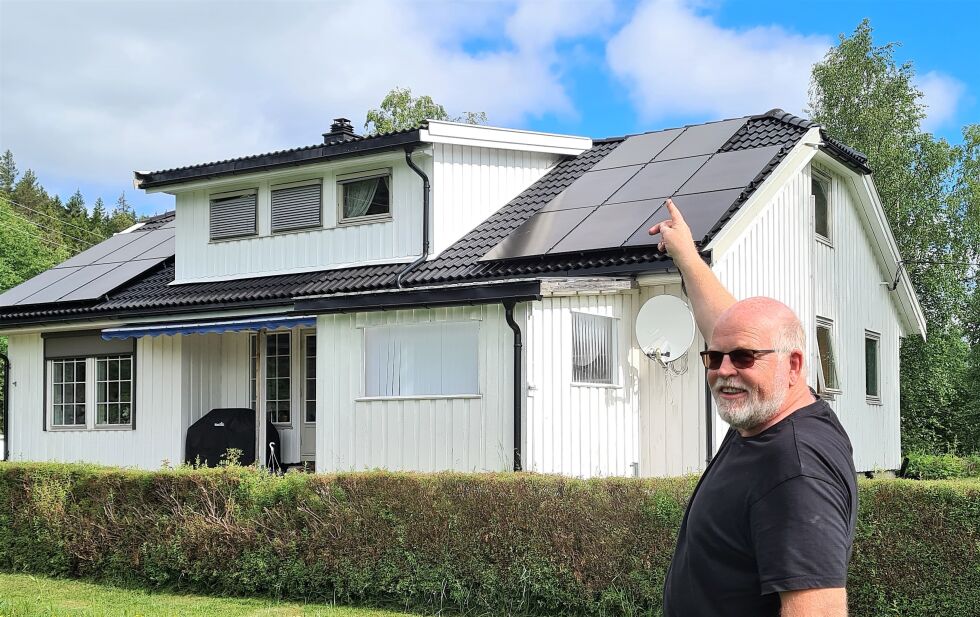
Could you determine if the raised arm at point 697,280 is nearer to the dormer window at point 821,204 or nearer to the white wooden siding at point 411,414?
the white wooden siding at point 411,414

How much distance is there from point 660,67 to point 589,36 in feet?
32.2

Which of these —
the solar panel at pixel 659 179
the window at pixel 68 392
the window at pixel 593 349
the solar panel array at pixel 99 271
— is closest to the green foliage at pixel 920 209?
the solar panel at pixel 659 179

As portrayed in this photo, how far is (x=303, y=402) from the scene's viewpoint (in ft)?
62.5

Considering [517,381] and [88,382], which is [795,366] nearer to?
[517,381]

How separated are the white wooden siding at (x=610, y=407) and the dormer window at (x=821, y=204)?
455 centimetres

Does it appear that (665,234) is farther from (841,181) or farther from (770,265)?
(841,181)

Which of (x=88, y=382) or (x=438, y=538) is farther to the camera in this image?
(x=88, y=382)

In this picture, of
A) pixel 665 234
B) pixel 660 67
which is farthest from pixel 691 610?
pixel 660 67

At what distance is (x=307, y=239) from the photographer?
60.0ft

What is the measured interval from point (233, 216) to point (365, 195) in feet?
9.34

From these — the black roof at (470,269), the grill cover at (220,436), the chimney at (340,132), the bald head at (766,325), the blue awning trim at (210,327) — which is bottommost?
the grill cover at (220,436)

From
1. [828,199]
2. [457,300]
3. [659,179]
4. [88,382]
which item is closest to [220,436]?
[88,382]

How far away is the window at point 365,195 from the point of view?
1756 cm

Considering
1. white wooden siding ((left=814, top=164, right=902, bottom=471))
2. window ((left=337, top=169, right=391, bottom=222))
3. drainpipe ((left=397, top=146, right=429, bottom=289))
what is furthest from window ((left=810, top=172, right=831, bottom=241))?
window ((left=337, top=169, right=391, bottom=222))
